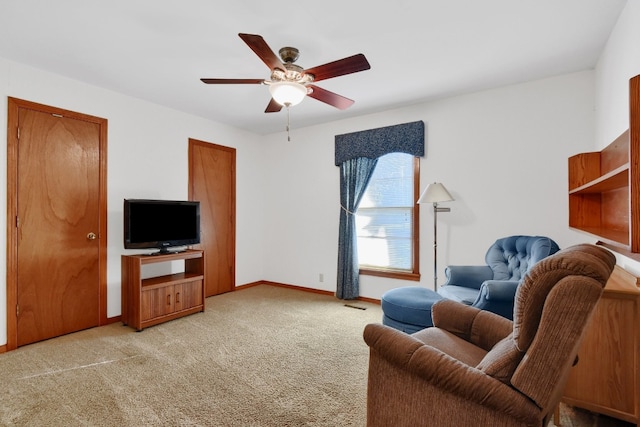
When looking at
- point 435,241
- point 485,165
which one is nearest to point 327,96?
point 485,165

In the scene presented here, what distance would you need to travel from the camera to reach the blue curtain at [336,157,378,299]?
4.35m

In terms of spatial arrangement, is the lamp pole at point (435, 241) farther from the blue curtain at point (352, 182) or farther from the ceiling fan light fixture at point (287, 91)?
the ceiling fan light fixture at point (287, 91)

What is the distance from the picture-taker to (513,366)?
3.77ft

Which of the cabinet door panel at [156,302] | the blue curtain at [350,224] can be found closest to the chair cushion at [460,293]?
the blue curtain at [350,224]

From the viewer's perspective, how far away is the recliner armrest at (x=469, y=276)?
10.1 feet

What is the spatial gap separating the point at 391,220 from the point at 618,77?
2.53 metres

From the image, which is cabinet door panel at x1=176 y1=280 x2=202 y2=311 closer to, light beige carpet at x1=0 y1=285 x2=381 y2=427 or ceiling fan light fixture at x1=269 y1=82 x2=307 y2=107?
light beige carpet at x1=0 y1=285 x2=381 y2=427

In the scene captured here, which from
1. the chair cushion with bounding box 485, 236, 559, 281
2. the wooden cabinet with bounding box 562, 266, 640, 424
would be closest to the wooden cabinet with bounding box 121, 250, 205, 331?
the chair cushion with bounding box 485, 236, 559, 281

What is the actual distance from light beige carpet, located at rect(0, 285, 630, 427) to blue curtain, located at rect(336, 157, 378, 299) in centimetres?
80

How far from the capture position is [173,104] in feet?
13.0

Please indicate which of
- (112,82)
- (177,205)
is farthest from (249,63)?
(177,205)

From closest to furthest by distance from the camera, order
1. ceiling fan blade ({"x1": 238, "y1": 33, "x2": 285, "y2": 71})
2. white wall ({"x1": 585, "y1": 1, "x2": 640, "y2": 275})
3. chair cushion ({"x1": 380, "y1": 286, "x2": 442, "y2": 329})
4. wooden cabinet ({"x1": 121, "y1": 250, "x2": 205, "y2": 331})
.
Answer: ceiling fan blade ({"x1": 238, "y1": 33, "x2": 285, "y2": 71}), white wall ({"x1": 585, "y1": 1, "x2": 640, "y2": 275}), chair cushion ({"x1": 380, "y1": 286, "x2": 442, "y2": 329}), wooden cabinet ({"x1": 121, "y1": 250, "x2": 205, "y2": 331})

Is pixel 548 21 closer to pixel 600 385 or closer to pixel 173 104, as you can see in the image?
pixel 600 385

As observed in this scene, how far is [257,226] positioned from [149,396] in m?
3.39
